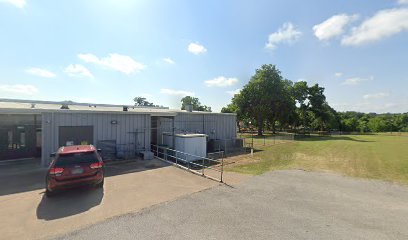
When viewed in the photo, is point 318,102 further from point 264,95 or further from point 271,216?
point 271,216

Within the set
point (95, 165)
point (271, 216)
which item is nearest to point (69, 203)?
point (95, 165)

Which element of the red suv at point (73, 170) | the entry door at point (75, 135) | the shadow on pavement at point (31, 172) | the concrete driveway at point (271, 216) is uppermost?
the entry door at point (75, 135)

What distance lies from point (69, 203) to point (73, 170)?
1.11 m

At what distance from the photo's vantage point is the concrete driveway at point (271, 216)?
5688 mm

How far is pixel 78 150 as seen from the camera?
8.34m

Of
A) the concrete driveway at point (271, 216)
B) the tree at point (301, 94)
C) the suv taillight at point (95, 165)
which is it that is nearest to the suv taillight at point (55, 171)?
the suv taillight at point (95, 165)

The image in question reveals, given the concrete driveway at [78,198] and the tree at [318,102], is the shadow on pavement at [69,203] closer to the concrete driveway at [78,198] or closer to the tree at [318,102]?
the concrete driveway at [78,198]

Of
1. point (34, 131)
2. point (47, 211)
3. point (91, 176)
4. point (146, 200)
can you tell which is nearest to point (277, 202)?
point (146, 200)

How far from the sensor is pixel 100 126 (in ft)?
47.1

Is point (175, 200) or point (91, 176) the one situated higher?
point (91, 176)

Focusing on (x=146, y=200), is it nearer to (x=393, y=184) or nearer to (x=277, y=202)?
(x=277, y=202)

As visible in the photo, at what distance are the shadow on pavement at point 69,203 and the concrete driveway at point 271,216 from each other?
1.52 metres

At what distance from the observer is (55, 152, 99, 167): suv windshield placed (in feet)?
25.6

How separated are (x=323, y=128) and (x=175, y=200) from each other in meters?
65.4
